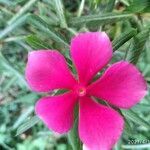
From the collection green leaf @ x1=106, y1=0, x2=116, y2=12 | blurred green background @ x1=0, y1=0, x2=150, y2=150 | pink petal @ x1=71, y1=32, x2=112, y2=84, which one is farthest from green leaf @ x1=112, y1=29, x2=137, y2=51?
green leaf @ x1=106, y1=0, x2=116, y2=12

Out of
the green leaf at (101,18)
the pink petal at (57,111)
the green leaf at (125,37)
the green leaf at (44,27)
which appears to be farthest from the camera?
the green leaf at (101,18)

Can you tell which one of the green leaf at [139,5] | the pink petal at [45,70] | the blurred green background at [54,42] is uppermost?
the pink petal at [45,70]

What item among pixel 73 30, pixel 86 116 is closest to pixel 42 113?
pixel 86 116

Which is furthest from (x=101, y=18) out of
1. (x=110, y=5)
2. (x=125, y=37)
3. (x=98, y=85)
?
(x=98, y=85)

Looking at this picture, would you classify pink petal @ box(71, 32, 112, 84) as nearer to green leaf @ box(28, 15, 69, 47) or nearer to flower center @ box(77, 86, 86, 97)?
flower center @ box(77, 86, 86, 97)

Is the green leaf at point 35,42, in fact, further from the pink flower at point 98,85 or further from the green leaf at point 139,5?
the green leaf at point 139,5

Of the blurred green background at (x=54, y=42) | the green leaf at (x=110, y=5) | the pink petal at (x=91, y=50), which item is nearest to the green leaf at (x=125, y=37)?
the blurred green background at (x=54, y=42)

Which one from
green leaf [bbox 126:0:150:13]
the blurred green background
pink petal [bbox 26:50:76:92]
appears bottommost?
the blurred green background
